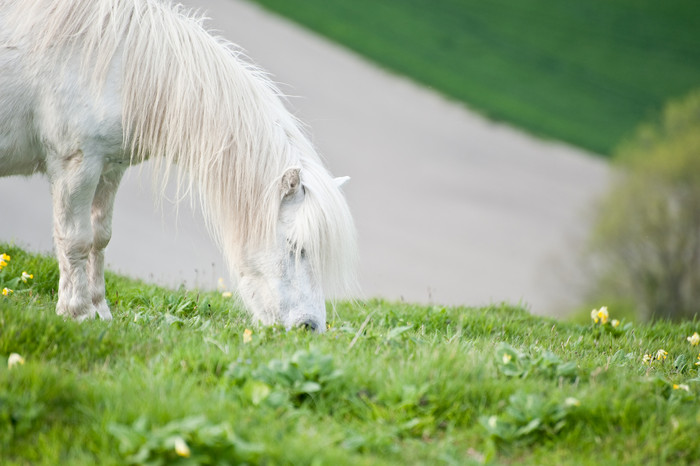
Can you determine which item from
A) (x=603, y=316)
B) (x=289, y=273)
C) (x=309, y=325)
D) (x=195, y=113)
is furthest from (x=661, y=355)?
(x=195, y=113)

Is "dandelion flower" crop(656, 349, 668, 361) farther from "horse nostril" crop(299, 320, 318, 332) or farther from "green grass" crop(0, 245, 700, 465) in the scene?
"horse nostril" crop(299, 320, 318, 332)

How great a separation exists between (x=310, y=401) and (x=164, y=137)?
2308 mm

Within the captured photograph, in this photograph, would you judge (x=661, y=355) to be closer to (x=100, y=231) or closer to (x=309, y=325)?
(x=309, y=325)

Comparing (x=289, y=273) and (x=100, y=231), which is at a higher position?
(x=289, y=273)

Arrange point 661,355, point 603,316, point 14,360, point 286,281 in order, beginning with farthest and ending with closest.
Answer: point 603,316 → point 661,355 → point 286,281 → point 14,360

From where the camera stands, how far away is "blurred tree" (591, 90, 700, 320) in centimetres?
1527

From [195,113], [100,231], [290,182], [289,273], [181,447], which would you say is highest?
[195,113]

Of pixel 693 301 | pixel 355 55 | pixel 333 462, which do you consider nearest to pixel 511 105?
pixel 355 55

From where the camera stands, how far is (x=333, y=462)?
2482 millimetres

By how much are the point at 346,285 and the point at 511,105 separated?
15184mm

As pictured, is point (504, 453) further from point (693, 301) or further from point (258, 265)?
point (693, 301)

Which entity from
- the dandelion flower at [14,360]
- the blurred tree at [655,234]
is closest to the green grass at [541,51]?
the blurred tree at [655,234]

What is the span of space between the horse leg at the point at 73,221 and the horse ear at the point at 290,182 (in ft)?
3.94

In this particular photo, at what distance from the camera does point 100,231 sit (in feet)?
16.7
